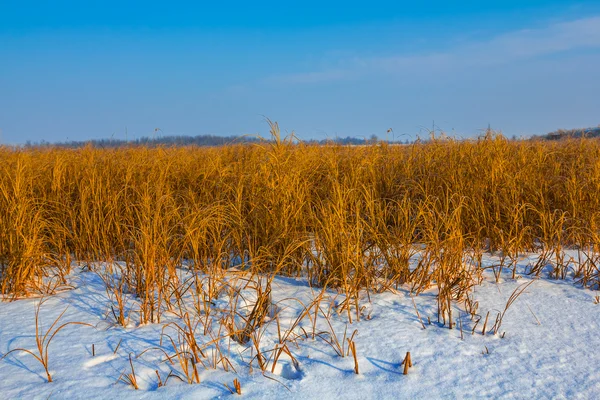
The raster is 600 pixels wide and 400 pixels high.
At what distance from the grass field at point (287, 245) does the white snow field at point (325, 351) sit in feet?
0.09

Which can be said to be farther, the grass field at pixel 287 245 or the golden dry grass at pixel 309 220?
the golden dry grass at pixel 309 220

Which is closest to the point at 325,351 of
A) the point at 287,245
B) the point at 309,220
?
the point at 287,245

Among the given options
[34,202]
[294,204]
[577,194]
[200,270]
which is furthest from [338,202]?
[34,202]

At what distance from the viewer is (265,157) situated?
433cm

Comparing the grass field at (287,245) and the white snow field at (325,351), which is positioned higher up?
the grass field at (287,245)

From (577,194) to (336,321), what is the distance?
108 inches

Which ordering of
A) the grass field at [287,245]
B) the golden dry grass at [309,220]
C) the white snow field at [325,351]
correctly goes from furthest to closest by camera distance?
1. the golden dry grass at [309,220]
2. the grass field at [287,245]
3. the white snow field at [325,351]

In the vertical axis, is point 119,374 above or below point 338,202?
below

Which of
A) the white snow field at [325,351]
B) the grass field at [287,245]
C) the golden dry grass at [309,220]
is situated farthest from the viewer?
the golden dry grass at [309,220]

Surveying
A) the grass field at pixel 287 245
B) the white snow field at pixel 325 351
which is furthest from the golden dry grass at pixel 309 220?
the white snow field at pixel 325 351

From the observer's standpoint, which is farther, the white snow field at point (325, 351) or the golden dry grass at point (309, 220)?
the golden dry grass at point (309, 220)

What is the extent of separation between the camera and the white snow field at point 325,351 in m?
2.07

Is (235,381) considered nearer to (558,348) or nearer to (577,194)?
(558,348)

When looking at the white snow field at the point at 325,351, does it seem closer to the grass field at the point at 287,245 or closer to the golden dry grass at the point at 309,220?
the grass field at the point at 287,245
